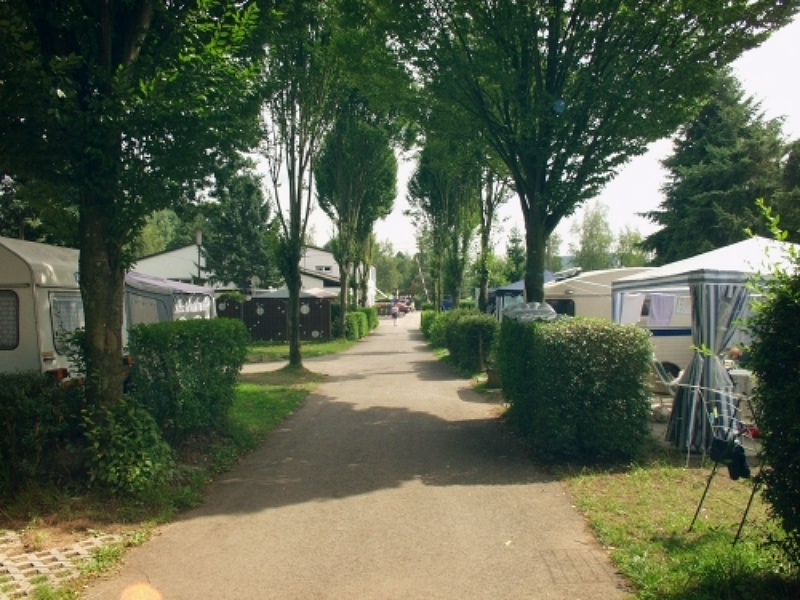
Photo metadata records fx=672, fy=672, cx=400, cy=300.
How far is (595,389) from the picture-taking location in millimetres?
7805

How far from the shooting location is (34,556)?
5.12 m

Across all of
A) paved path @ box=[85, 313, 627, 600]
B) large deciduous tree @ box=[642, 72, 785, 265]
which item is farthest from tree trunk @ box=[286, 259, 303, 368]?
large deciduous tree @ box=[642, 72, 785, 265]

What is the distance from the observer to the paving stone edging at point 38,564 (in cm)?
460

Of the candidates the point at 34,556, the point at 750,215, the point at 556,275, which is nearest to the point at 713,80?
the point at 34,556

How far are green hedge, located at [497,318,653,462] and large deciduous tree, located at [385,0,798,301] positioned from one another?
456cm

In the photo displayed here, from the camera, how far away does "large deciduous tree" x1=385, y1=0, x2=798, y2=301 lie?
35.3 ft

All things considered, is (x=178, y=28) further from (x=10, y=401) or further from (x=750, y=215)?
(x=750, y=215)

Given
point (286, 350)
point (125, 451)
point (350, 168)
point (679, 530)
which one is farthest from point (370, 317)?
point (679, 530)

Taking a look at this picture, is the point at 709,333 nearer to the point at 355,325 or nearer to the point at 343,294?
the point at 343,294

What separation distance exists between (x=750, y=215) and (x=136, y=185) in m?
23.8

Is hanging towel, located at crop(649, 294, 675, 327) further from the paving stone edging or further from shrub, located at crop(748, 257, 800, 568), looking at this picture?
the paving stone edging

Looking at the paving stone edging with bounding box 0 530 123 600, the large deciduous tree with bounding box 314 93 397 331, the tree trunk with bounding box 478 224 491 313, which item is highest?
the large deciduous tree with bounding box 314 93 397 331

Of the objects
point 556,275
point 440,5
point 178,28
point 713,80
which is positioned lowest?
point 556,275

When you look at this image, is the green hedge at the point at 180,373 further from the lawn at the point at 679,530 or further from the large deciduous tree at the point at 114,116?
the lawn at the point at 679,530
